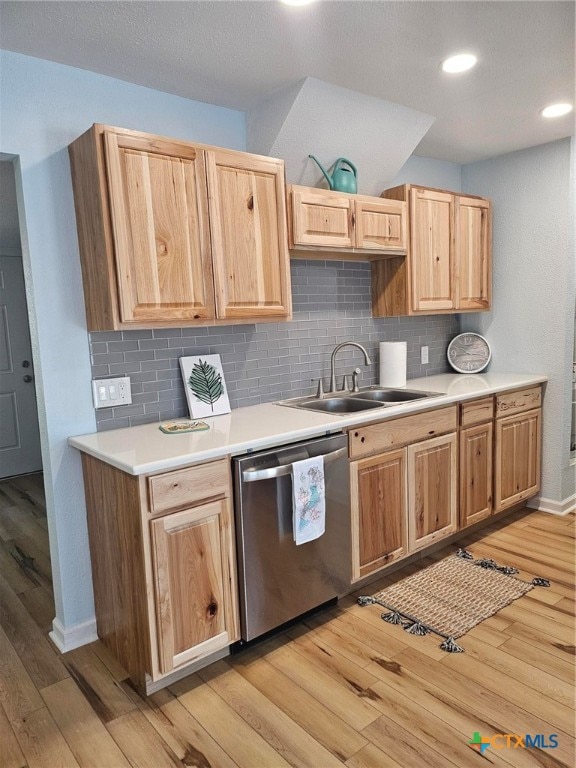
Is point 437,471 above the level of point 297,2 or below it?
below

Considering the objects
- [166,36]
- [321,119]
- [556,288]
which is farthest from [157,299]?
[556,288]

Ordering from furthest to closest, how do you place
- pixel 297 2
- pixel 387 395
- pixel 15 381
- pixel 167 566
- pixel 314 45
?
pixel 15 381, pixel 387 395, pixel 314 45, pixel 167 566, pixel 297 2

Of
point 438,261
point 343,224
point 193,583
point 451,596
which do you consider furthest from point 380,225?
point 193,583

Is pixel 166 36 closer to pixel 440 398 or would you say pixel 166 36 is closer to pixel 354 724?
pixel 440 398

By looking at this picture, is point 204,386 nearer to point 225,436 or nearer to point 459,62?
point 225,436

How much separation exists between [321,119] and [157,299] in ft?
4.19

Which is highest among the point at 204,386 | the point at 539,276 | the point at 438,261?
the point at 438,261

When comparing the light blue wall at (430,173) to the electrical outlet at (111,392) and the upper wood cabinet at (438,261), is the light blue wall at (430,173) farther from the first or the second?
the electrical outlet at (111,392)

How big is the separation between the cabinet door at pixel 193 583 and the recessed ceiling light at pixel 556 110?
8.73 feet

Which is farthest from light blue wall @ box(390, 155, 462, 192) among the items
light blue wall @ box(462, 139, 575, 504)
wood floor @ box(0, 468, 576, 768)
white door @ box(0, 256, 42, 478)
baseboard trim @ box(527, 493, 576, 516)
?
white door @ box(0, 256, 42, 478)

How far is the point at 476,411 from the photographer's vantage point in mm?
3170

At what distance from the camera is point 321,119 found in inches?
104

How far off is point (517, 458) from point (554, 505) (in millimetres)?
511

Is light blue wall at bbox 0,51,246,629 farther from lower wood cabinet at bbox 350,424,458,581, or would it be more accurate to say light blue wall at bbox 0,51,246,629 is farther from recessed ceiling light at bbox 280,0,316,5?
lower wood cabinet at bbox 350,424,458,581
